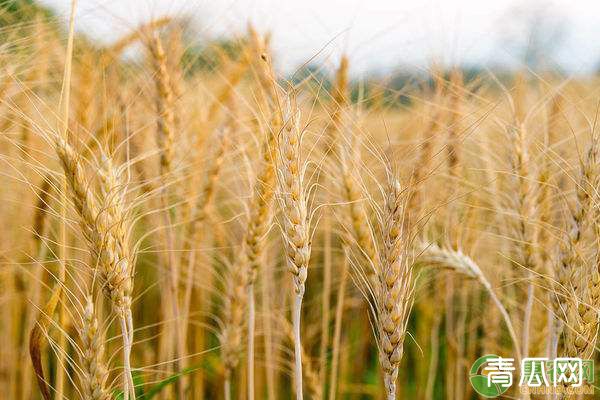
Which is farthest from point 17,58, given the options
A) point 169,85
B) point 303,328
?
point 303,328

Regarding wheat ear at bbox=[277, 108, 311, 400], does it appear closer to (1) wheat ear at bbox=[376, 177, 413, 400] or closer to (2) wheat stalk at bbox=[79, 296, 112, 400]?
(1) wheat ear at bbox=[376, 177, 413, 400]

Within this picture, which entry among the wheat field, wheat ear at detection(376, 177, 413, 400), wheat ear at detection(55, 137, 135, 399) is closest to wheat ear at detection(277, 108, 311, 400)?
the wheat field

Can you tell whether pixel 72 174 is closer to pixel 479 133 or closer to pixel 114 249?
pixel 114 249

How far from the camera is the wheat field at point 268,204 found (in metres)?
1.15

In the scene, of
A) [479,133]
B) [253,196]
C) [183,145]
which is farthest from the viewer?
[183,145]

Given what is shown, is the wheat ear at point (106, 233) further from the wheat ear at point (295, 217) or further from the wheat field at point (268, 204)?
the wheat ear at point (295, 217)

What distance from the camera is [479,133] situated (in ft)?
6.46

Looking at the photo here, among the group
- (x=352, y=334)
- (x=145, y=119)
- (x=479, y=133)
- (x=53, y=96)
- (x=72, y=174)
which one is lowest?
(x=352, y=334)

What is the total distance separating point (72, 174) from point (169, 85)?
2.13 ft

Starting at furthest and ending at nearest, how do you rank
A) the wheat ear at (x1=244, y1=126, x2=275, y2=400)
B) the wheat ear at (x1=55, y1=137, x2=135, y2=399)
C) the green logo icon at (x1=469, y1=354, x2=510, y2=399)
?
the green logo icon at (x1=469, y1=354, x2=510, y2=399), the wheat ear at (x1=244, y1=126, x2=275, y2=400), the wheat ear at (x1=55, y1=137, x2=135, y2=399)

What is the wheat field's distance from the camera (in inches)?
45.1

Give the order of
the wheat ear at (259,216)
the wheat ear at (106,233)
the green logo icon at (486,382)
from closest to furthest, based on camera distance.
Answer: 1. the wheat ear at (106,233)
2. the wheat ear at (259,216)
3. the green logo icon at (486,382)

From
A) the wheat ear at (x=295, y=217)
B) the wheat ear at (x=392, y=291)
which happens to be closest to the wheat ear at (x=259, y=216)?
the wheat ear at (x=295, y=217)

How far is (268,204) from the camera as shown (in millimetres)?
1443
